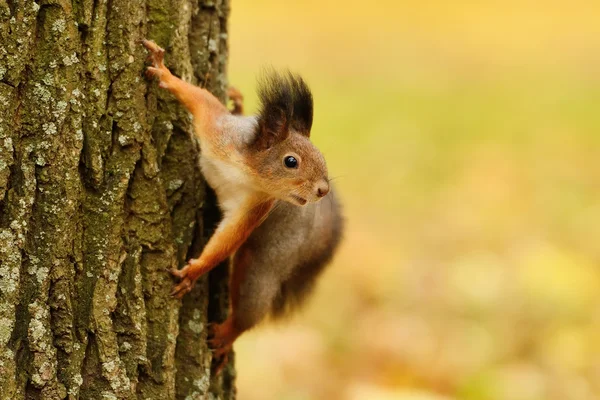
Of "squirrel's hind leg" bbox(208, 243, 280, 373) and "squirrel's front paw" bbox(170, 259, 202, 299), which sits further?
"squirrel's hind leg" bbox(208, 243, 280, 373)

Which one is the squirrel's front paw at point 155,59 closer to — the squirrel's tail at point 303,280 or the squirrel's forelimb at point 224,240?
the squirrel's forelimb at point 224,240

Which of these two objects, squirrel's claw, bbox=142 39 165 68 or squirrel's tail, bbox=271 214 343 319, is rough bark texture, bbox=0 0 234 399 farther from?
squirrel's tail, bbox=271 214 343 319

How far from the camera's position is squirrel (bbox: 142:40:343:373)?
2256 mm

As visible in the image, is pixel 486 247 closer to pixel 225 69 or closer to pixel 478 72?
pixel 225 69

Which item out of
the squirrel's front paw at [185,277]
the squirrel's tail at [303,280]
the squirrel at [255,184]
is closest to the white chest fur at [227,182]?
the squirrel at [255,184]

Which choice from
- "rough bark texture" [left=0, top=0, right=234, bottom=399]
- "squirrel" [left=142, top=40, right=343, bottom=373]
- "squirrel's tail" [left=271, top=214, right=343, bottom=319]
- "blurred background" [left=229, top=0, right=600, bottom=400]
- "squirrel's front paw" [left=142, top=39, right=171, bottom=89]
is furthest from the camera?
"blurred background" [left=229, top=0, right=600, bottom=400]

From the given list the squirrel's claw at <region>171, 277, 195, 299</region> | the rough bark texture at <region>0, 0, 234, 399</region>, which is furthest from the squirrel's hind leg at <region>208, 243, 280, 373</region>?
the squirrel's claw at <region>171, 277, 195, 299</region>

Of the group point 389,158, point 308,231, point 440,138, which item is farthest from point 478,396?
point 440,138

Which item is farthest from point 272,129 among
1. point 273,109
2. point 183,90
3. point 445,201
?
point 445,201

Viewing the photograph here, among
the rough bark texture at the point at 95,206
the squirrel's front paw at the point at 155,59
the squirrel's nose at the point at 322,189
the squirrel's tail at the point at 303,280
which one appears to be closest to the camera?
the rough bark texture at the point at 95,206

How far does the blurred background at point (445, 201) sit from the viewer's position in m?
3.61

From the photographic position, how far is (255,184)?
2.43m

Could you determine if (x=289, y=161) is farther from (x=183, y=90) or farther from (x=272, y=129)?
(x=183, y=90)

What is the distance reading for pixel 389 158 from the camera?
576 cm
